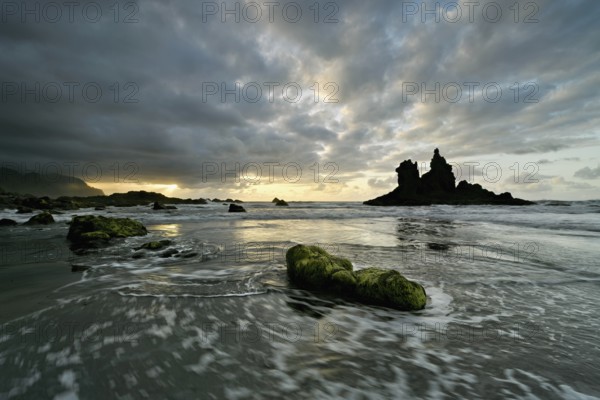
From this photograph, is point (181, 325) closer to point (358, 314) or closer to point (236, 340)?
point (236, 340)

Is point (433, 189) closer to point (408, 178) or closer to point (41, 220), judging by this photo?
point (408, 178)

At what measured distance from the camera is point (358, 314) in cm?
473

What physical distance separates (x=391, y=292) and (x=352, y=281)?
0.87 m

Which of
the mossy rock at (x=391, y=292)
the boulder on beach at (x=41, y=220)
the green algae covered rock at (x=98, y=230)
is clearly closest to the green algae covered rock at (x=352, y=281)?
the mossy rock at (x=391, y=292)

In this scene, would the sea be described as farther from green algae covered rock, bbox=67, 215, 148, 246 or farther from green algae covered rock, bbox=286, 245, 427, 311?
green algae covered rock, bbox=67, 215, 148, 246

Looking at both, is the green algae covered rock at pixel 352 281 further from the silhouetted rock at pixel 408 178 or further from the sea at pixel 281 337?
the silhouetted rock at pixel 408 178

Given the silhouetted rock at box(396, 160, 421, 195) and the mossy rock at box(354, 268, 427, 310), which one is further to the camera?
the silhouetted rock at box(396, 160, 421, 195)

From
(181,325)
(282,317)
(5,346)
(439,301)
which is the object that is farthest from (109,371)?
(439,301)

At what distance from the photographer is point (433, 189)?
75.4 m

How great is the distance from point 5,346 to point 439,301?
6514 millimetres

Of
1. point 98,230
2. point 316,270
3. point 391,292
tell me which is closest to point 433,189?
point 98,230

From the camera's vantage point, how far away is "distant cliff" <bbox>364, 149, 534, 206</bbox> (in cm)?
6881

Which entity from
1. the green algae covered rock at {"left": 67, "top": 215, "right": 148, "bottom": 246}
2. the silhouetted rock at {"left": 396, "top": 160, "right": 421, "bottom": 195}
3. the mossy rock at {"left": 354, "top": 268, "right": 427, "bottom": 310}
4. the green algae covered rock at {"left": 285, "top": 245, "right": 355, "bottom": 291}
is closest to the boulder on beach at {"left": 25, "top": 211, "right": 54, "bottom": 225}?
the green algae covered rock at {"left": 67, "top": 215, "right": 148, "bottom": 246}

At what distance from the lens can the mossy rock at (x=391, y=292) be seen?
499cm
